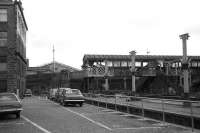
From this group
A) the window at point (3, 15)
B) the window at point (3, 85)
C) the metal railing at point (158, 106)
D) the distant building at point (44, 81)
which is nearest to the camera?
the metal railing at point (158, 106)

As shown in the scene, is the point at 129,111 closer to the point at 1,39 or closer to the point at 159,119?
the point at 159,119

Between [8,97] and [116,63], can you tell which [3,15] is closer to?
[116,63]

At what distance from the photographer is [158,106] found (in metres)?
17.3

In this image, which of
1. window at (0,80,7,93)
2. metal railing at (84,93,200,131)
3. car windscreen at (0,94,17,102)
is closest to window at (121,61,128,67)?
window at (0,80,7,93)

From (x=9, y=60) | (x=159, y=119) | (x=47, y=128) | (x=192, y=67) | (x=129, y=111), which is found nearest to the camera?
(x=47, y=128)

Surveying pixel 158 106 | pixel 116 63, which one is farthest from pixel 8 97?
pixel 116 63

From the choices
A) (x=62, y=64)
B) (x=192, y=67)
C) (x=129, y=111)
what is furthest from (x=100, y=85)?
(x=62, y=64)

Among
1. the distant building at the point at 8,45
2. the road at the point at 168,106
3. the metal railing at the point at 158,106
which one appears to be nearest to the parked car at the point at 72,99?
the metal railing at the point at 158,106

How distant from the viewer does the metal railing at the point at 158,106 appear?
13.9m

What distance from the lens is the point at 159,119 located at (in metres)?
17.6

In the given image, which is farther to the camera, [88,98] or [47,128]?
[88,98]

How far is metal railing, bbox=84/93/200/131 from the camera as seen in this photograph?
13883 millimetres

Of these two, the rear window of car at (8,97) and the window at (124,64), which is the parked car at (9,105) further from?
the window at (124,64)

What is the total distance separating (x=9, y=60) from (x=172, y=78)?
2352 centimetres
